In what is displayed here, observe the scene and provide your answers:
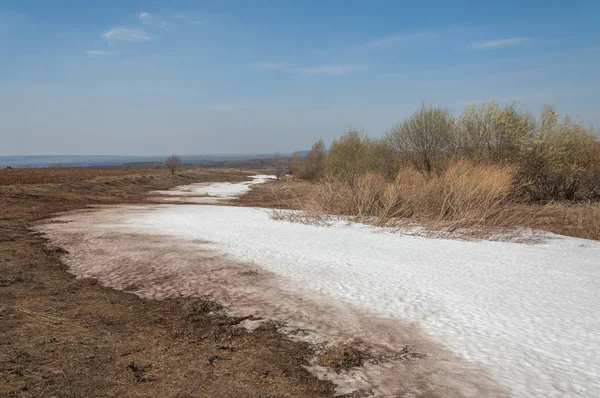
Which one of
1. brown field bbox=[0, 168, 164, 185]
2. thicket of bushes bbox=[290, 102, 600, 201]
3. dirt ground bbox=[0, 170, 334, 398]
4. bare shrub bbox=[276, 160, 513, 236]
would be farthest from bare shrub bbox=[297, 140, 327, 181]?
dirt ground bbox=[0, 170, 334, 398]

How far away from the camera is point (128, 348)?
541cm

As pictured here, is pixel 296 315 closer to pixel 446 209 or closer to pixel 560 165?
pixel 446 209

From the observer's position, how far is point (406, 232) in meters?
15.8

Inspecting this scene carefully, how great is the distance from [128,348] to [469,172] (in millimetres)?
16601

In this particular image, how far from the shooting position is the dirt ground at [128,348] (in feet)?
14.5

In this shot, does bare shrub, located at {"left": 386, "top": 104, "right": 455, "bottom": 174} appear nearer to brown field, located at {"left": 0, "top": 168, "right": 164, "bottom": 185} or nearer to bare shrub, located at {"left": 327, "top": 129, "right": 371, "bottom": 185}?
bare shrub, located at {"left": 327, "top": 129, "right": 371, "bottom": 185}

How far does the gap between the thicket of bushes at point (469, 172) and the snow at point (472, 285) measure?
2818 millimetres

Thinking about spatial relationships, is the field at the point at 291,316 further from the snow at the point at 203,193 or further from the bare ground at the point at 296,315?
the snow at the point at 203,193

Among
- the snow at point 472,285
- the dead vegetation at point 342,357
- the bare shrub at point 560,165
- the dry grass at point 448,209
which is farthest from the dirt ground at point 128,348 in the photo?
the bare shrub at point 560,165

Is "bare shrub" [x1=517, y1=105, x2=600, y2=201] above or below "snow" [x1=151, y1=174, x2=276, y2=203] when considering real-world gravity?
above

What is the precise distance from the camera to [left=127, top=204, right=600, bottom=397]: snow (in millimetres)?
5023

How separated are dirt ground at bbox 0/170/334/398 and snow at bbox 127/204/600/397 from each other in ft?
6.89

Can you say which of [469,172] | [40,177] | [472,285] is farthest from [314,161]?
[472,285]

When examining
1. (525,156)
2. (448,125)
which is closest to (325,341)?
(525,156)
